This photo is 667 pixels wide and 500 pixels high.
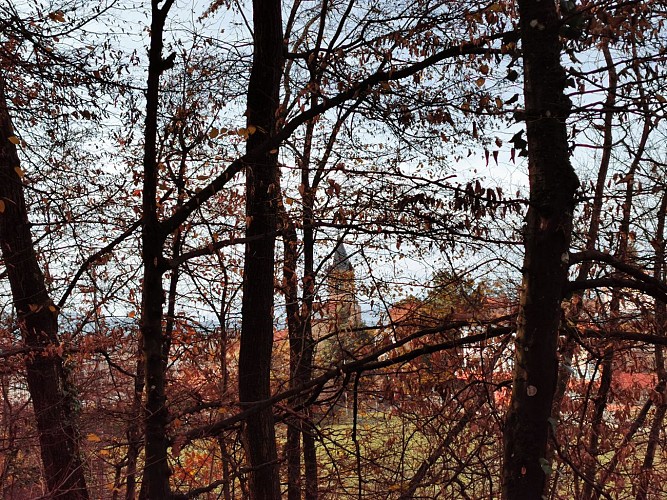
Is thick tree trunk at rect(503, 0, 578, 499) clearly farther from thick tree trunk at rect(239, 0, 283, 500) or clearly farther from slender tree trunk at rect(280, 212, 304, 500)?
slender tree trunk at rect(280, 212, 304, 500)

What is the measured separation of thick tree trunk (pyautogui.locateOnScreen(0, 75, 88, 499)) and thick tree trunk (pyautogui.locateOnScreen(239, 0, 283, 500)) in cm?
274

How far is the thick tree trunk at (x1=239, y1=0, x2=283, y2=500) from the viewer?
5961mm

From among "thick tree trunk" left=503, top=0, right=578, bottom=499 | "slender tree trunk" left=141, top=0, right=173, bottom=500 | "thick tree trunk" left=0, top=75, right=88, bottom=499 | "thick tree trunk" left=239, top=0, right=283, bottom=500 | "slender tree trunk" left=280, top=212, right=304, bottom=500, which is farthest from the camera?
"slender tree trunk" left=280, top=212, right=304, bottom=500

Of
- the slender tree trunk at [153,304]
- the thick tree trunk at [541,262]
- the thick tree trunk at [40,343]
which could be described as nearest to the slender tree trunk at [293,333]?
the thick tree trunk at [40,343]

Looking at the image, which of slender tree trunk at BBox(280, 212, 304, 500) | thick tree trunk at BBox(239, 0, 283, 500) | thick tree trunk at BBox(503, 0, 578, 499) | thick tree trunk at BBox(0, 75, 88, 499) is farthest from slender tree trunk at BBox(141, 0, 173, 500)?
slender tree trunk at BBox(280, 212, 304, 500)

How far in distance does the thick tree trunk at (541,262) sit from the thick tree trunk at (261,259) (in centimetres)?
260

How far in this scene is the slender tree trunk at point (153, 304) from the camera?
16.0ft

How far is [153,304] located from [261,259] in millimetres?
1466

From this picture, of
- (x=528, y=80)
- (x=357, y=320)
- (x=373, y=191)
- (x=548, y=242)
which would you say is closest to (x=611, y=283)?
(x=548, y=242)

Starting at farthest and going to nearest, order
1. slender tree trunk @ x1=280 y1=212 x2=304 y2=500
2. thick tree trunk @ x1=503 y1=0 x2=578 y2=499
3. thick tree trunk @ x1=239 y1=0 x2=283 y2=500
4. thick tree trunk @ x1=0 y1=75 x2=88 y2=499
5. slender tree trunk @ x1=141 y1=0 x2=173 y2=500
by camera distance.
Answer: slender tree trunk @ x1=280 y1=212 x2=304 y2=500 < thick tree trunk @ x1=0 y1=75 x2=88 y2=499 < thick tree trunk @ x1=239 y1=0 x2=283 y2=500 < slender tree trunk @ x1=141 y1=0 x2=173 y2=500 < thick tree trunk @ x1=503 y1=0 x2=578 y2=499

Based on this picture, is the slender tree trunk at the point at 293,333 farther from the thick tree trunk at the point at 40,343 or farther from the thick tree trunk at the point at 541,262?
the thick tree trunk at the point at 541,262

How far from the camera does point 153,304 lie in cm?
498

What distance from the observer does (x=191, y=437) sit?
203 inches

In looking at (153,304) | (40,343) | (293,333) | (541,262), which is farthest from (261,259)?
(293,333)
